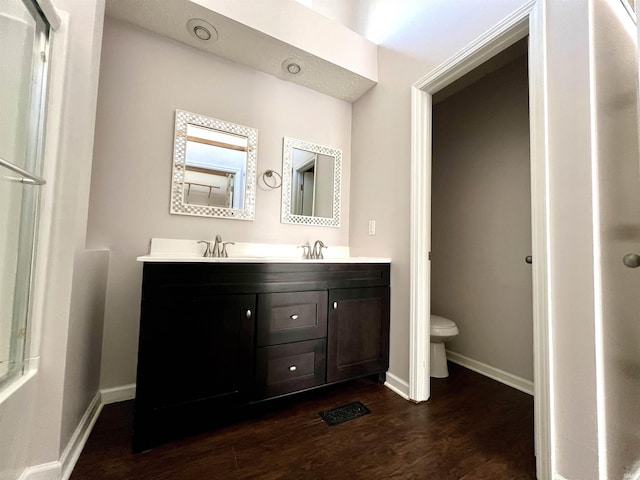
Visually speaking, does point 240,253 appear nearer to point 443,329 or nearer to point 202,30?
point 202,30

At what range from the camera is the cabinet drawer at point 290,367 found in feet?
4.69

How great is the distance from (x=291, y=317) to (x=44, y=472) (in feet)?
3.57

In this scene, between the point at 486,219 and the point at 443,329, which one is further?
the point at 486,219

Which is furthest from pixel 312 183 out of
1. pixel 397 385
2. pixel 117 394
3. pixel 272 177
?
pixel 117 394

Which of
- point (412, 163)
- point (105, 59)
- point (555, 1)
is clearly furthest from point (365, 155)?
point (105, 59)

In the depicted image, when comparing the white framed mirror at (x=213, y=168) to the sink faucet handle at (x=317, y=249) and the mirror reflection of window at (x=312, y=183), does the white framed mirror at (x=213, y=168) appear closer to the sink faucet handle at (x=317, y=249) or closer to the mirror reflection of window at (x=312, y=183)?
the mirror reflection of window at (x=312, y=183)

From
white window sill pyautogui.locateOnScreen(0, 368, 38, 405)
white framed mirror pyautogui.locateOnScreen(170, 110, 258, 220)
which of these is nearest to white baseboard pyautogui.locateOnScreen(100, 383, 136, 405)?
white window sill pyautogui.locateOnScreen(0, 368, 38, 405)

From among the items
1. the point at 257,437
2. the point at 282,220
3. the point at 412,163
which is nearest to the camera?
the point at 257,437

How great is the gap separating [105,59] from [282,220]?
4.84 feet

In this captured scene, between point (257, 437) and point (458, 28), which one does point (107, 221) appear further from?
point (458, 28)

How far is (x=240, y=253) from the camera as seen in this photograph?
76.5 inches

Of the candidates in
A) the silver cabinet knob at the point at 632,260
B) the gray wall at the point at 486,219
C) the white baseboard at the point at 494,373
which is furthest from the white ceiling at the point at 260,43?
the white baseboard at the point at 494,373

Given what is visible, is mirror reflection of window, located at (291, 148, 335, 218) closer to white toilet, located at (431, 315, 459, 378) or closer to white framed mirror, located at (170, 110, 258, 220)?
white framed mirror, located at (170, 110, 258, 220)

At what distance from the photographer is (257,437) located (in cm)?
130
